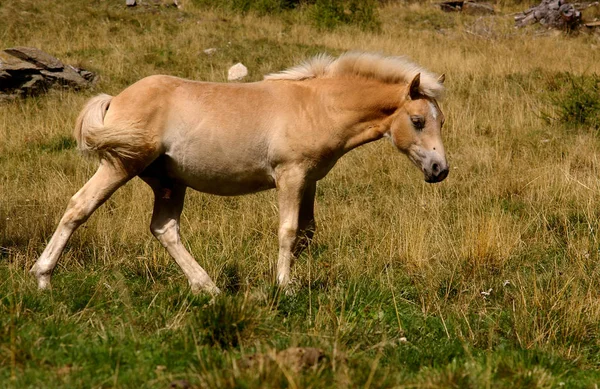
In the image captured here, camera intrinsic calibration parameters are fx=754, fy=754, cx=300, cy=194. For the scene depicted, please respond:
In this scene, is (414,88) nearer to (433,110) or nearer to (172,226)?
(433,110)

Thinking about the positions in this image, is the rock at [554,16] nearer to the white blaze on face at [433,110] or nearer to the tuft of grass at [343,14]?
the tuft of grass at [343,14]

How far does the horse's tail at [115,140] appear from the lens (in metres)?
6.01

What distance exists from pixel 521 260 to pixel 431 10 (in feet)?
80.6

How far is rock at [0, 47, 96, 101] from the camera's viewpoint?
13326mm

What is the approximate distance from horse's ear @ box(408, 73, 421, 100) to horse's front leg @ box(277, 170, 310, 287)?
116 centimetres

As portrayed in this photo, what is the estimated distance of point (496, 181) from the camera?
9516 mm

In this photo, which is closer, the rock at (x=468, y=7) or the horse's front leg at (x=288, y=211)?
the horse's front leg at (x=288, y=211)

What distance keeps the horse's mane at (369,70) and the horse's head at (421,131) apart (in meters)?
0.14

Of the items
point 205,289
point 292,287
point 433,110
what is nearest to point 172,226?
point 205,289

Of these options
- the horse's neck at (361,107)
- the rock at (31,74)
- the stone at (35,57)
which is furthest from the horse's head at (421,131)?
the stone at (35,57)

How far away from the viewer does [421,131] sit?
6430 mm

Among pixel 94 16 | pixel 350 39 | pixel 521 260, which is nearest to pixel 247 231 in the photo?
pixel 521 260

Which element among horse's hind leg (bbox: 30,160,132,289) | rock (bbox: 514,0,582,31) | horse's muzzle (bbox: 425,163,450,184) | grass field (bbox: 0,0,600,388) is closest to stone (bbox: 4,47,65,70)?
grass field (bbox: 0,0,600,388)

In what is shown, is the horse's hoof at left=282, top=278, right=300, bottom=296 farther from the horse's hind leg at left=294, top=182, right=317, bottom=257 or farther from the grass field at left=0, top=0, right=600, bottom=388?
the horse's hind leg at left=294, top=182, right=317, bottom=257
